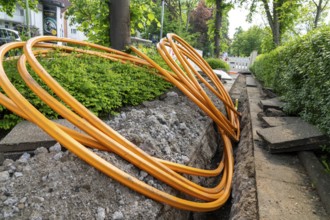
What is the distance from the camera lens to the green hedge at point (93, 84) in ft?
7.90

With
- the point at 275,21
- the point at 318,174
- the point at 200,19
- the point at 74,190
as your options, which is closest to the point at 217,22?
the point at 275,21

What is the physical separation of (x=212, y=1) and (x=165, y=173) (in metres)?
14.7

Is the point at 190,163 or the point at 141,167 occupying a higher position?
the point at 141,167

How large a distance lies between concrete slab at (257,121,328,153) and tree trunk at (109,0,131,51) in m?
3.19

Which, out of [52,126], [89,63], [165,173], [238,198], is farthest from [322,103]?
[89,63]

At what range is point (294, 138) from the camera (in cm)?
239

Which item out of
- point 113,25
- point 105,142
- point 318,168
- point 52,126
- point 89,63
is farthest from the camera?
point 113,25

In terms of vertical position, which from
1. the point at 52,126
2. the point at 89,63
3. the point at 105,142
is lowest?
the point at 105,142

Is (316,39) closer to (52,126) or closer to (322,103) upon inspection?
(322,103)

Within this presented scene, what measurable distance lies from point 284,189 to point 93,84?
197 centimetres

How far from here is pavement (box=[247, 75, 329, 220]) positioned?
1.63 metres

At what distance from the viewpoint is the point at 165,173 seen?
1.83 m

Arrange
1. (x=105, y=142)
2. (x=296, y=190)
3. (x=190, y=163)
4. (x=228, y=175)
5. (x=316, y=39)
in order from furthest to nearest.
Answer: (x=316, y=39)
(x=228, y=175)
(x=190, y=163)
(x=296, y=190)
(x=105, y=142)

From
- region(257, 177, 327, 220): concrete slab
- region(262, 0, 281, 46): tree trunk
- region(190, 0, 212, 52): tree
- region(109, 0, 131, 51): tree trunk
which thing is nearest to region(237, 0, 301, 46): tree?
region(262, 0, 281, 46): tree trunk
